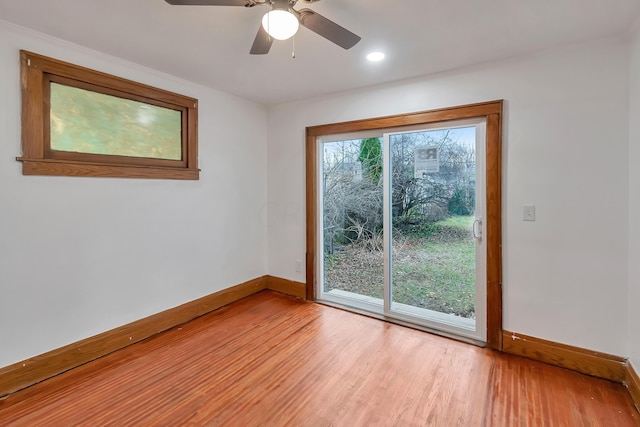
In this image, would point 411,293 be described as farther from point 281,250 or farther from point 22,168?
point 22,168

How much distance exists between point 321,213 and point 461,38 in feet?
7.33

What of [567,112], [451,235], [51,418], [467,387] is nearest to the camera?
[51,418]

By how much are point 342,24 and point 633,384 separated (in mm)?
3040

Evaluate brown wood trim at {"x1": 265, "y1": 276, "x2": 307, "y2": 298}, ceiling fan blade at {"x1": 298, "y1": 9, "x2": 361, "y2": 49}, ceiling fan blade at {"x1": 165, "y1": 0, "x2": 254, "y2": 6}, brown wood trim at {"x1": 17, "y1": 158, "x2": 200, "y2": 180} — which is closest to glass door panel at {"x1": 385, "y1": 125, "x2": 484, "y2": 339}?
brown wood trim at {"x1": 265, "y1": 276, "x2": 307, "y2": 298}

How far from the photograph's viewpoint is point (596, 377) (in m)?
2.24

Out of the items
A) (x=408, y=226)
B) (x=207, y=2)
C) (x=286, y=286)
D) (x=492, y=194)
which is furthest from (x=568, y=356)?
(x=207, y=2)

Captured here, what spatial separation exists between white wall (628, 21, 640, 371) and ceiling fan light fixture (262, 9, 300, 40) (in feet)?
7.36

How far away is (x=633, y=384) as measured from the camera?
6.63 feet

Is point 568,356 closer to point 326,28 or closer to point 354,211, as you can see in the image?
point 354,211

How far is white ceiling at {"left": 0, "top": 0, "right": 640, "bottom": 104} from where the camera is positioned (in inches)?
72.5

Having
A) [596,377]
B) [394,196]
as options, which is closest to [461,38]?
[394,196]

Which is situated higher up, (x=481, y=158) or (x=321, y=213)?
(x=481, y=158)

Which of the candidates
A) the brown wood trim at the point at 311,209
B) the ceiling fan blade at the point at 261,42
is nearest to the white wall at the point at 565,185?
the ceiling fan blade at the point at 261,42

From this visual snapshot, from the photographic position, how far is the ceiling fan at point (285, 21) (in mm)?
1482
